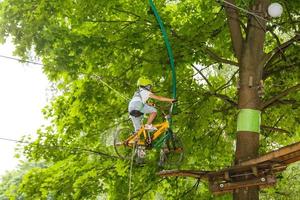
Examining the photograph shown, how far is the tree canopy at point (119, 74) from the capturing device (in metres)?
8.50

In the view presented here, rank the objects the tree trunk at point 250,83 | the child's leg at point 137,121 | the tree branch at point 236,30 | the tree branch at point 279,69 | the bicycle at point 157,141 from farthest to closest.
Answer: the tree branch at point 279,69
the tree branch at point 236,30
the tree trunk at point 250,83
the bicycle at point 157,141
the child's leg at point 137,121

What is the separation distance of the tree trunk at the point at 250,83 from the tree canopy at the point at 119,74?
0.14 m

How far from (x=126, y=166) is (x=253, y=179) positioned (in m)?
3.55

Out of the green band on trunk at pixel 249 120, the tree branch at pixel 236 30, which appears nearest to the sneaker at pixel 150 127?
the green band on trunk at pixel 249 120

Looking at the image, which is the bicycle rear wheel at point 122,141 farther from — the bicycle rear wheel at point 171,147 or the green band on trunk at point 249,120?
the green band on trunk at point 249,120

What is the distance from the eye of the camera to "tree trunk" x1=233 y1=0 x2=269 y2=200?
7.92 metres

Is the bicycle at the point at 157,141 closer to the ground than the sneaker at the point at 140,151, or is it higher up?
higher up

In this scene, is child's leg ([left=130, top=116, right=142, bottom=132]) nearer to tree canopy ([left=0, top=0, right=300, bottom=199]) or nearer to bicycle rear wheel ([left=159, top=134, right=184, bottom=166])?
bicycle rear wheel ([left=159, top=134, right=184, bottom=166])

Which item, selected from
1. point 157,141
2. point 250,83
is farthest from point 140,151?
point 250,83

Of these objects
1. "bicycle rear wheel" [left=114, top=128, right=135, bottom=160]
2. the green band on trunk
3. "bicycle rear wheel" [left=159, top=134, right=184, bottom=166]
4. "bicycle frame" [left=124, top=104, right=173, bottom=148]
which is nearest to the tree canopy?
"bicycle rear wheel" [left=114, top=128, right=135, bottom=160]

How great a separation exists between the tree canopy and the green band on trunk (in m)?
0.53

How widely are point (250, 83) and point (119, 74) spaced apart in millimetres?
3193

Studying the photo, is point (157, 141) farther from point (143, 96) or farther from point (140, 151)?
point (143, 96)

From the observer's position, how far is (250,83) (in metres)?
8.32
